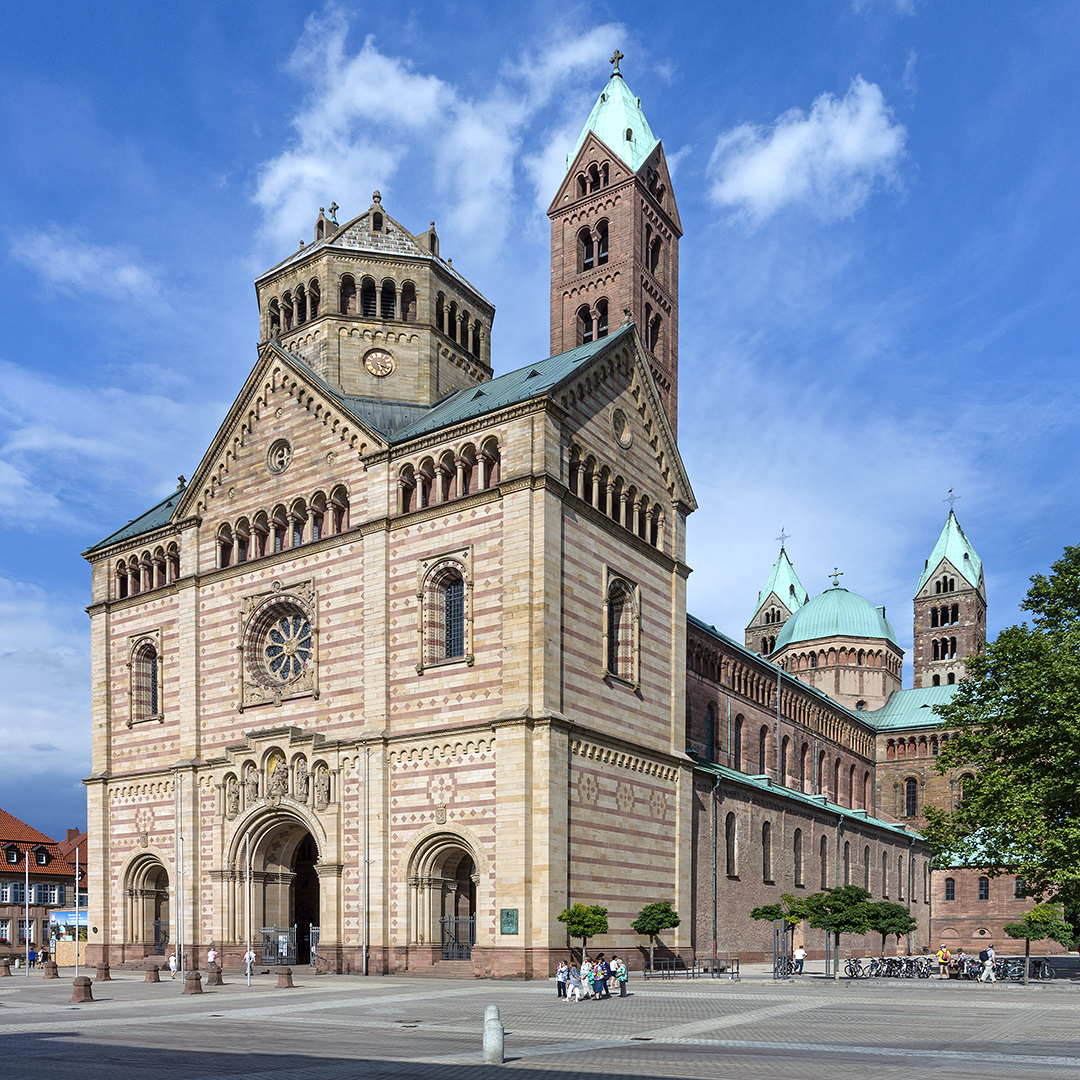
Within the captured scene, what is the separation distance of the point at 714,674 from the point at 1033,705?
24253 mm

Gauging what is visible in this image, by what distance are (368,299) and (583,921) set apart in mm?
32361

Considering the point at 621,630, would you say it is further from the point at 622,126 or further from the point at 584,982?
the point at 622,126

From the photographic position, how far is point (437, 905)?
43.6 meters

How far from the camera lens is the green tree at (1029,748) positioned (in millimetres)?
43125

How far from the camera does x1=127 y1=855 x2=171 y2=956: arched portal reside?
2162 inches

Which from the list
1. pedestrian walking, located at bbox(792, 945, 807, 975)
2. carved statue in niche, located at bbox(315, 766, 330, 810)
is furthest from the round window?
pedestrian walking, located at bbox(792, 945, 807, 975)

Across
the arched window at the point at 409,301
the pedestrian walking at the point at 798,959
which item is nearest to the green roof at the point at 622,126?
the arched window at the point at 409,301

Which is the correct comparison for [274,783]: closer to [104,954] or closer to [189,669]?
[189,669]

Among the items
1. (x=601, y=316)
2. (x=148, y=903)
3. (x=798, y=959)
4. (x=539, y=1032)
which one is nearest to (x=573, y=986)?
(x=539, y=1032)

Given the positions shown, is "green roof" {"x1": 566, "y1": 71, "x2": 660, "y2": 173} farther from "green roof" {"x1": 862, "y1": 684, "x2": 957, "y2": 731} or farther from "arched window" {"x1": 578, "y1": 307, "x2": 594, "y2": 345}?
"green roof" {"x1": 862, "y1": 684, "x2": 957, "y2": 731}

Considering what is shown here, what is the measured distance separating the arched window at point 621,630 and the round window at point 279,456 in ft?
51.4

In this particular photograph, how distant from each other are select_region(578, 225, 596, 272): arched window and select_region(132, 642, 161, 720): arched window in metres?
32.6

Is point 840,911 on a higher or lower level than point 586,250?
lower

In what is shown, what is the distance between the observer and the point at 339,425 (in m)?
Answer: 50.1
